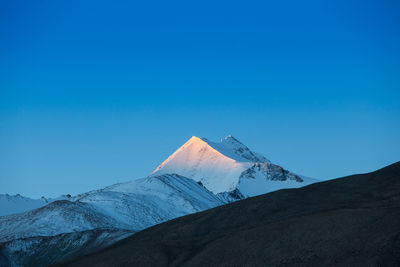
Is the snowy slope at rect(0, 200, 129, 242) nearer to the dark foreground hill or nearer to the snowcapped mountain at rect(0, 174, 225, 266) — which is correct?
the snowcapped mountain at rect(0, 174, 225, 266)

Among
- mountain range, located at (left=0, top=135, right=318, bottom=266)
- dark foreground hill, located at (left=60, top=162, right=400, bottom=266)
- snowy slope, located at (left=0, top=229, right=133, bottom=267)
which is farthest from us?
mountain range, located at (left=0, top=135, right=318, bottom=266)

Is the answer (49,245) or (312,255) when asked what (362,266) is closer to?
(312,255)

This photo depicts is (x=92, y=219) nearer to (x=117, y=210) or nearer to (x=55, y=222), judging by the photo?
(x=55, y=222)

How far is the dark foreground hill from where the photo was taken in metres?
42.2

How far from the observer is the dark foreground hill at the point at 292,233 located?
1661 inches

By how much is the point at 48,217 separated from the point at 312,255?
6139 centimetres

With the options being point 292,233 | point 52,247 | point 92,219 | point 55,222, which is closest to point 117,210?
point 92,219

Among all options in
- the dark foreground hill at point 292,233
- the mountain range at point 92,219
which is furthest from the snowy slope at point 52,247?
the dark foreground hill at point 292,233

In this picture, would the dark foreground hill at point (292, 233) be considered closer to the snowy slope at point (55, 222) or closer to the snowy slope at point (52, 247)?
the snowy slope at point (52, 247)

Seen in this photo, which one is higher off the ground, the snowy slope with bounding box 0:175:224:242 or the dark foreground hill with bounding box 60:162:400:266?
the snowy slope with bounding box 0:175:224:242

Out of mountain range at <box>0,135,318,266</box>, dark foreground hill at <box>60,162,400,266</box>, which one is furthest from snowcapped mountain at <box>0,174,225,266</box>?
dark foreground hill at <box>60,162,400,266</box>

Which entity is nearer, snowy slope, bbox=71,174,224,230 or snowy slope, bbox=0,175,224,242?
snowy slope, bbox=0,175,224,242

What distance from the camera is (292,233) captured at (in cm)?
4841

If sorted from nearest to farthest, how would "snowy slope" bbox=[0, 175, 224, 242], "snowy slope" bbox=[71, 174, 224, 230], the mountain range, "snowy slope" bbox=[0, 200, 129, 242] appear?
the mountain range
"snowy slope" bbox=[0, 200, 129, 242]
"snowy slope" bbox=[0, 175, 224, 242]
"snowy slope" bbox=[71, 174, 224, 230]
